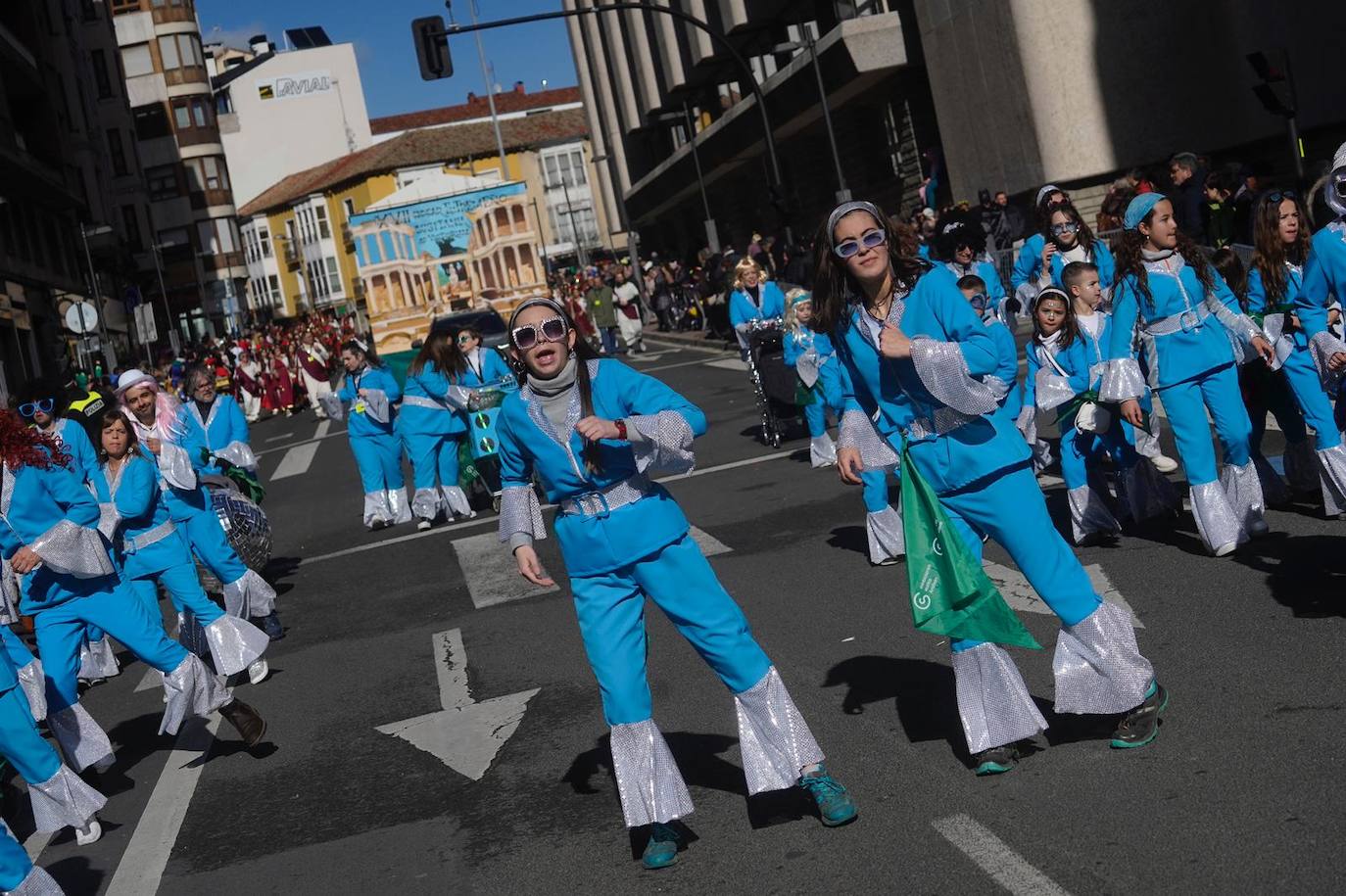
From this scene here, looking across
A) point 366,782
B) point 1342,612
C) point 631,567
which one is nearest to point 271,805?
point 366,782

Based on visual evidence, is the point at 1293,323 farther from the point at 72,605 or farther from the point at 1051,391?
the point at 72,605

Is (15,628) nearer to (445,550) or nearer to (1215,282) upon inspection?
(445,550)

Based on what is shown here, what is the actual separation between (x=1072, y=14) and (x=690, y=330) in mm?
14859

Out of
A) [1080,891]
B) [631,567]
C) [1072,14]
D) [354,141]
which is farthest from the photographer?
[354,141]

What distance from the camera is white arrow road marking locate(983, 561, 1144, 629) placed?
7.93m

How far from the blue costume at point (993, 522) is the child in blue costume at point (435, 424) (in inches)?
389

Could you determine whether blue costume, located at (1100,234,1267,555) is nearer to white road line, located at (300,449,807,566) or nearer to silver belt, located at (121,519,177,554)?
silver belt, located at (121,519,177,554)

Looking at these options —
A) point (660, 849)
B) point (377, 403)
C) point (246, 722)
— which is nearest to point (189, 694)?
point (246, 722)

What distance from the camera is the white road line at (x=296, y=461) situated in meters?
23.5

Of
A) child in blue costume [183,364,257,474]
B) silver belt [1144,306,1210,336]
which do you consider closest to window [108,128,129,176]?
child in blue costume [183,364,257,474]

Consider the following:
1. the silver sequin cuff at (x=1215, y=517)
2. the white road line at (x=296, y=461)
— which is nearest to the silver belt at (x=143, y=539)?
the silver sequin cuff at (x=1215, y=517)

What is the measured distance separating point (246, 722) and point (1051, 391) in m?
4.80

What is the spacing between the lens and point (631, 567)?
549cm

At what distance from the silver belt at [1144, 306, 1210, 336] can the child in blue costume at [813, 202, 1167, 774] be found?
3036 millimetres
